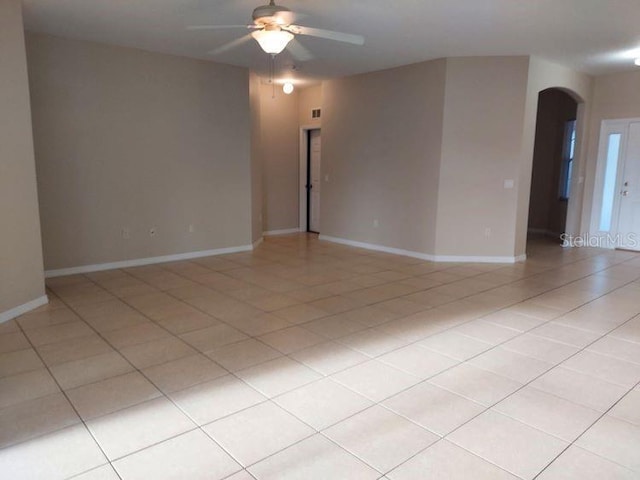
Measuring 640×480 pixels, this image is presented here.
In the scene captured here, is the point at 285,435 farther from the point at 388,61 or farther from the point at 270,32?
the point at 388,61

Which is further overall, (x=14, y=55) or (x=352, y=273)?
(x=352, y=273)

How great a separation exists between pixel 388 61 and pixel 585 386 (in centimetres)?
476

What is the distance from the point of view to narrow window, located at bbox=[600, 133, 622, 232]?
7105 millimetres

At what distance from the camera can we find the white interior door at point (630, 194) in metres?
6.90

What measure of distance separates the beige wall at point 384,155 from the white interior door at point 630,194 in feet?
11.2

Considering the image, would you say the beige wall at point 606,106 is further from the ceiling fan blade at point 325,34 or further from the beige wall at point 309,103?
the ceiling fan blade at point 325,34

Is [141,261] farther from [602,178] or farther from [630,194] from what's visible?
[630,194]

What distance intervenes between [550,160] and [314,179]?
4714mm

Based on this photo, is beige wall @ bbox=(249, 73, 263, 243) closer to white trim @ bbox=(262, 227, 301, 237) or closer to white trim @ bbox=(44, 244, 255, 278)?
white trim @ bbox=(44, 244, 255, 278)

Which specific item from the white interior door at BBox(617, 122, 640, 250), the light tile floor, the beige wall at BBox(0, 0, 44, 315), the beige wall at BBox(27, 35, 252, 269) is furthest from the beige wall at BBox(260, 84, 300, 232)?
the white interior door at BBox(617, 122, 640, 250)

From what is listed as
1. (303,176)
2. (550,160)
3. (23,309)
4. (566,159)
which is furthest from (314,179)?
(23,309)

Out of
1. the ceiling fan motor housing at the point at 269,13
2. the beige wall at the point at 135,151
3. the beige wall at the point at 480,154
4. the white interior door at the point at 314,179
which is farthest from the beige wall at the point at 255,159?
the ceiling fan motor housing at the point at 269,13

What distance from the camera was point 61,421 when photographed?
2.22m

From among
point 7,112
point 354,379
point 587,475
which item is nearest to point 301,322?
point 354,379
